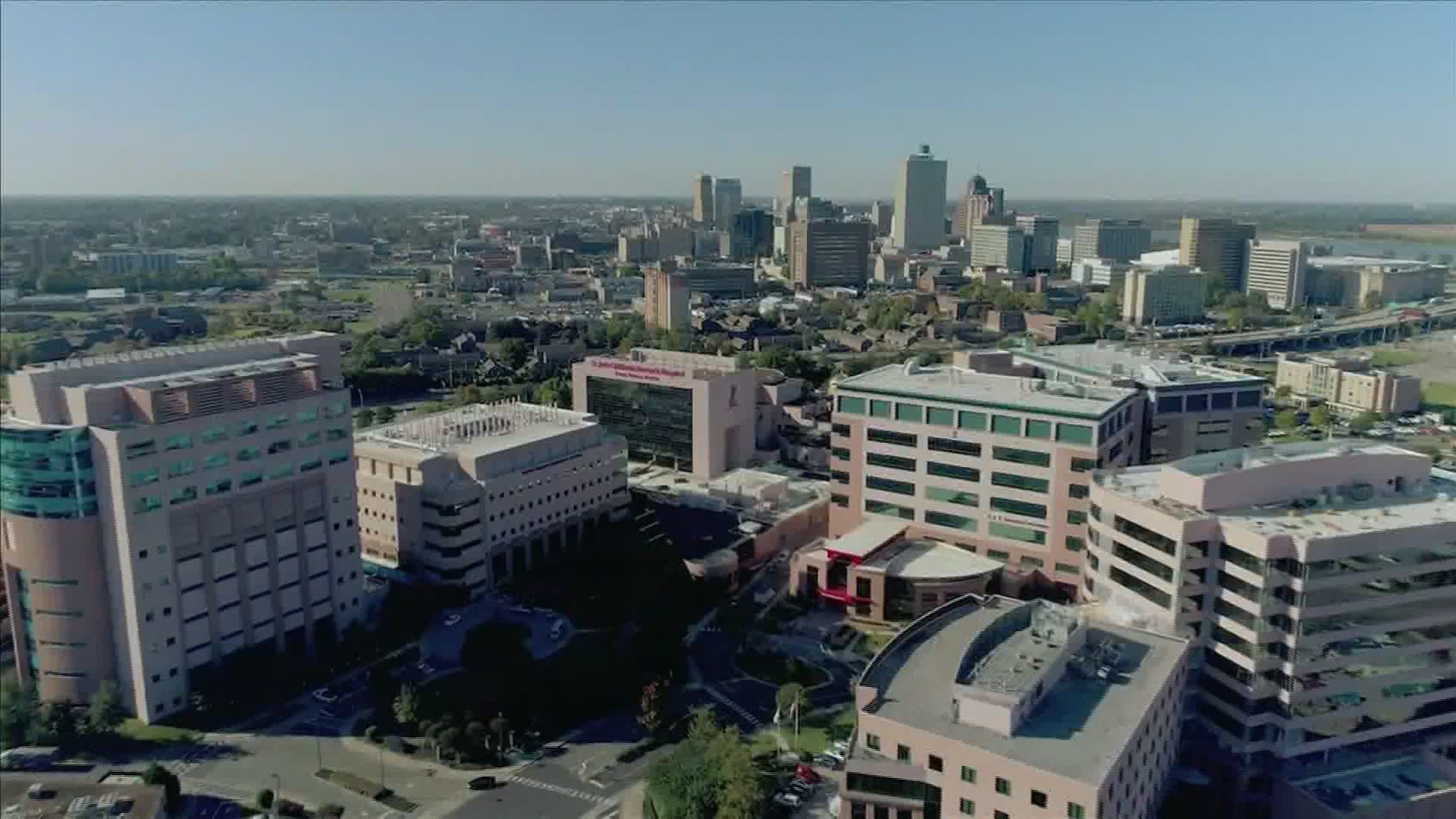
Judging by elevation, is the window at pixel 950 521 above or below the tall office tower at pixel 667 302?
below

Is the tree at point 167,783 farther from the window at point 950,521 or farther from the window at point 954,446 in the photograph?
the window at point 954,446

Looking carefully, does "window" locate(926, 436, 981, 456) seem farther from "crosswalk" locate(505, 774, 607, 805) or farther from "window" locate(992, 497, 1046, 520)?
"crosswalk" locate(505, 774, 607, 805)

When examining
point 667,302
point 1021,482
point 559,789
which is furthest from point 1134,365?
point 667,302

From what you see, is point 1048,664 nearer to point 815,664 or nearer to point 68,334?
point 815,664

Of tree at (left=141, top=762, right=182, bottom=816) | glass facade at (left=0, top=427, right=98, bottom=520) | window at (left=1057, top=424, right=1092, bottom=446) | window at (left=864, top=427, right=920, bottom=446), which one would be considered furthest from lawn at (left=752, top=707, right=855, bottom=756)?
glass facade at (left=0, top=427, right=98, bottom=520)

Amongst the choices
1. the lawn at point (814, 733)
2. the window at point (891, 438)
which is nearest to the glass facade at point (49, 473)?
the lawn at point (814, 733)
